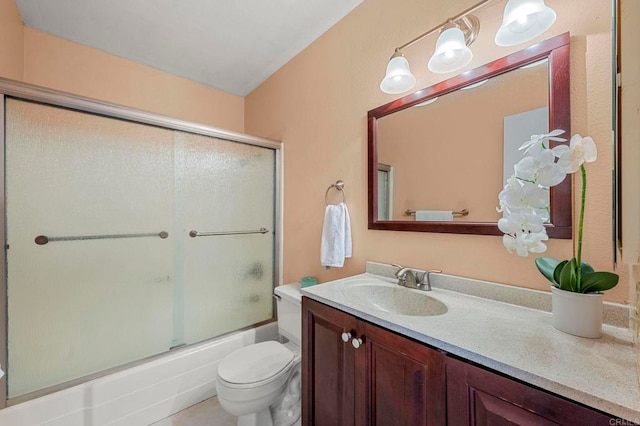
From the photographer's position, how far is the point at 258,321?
6.84 ft

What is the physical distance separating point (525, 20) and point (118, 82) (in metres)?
2.65

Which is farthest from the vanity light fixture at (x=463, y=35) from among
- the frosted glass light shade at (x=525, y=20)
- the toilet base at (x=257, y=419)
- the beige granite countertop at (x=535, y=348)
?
the toilet base at (x=257, y=419)

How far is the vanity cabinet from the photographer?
0.71m

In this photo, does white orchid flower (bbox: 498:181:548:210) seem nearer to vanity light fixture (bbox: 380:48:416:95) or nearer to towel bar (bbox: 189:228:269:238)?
vanity light fixture (bbox: 380:48:416:95)

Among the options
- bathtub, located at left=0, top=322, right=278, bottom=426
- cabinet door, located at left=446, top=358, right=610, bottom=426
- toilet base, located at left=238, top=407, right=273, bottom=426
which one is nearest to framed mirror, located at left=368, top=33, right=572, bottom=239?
cabinet door, located at left=446, top=358, right=610, bottom=426

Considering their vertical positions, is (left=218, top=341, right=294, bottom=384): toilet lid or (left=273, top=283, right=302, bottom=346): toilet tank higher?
(left=273, top=283, right=302, bottom=346): toilet tank

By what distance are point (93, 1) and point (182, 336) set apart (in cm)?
215

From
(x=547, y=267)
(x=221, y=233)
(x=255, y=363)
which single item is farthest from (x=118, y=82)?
(x=547, y=267)

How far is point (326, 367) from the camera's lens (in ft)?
3.34

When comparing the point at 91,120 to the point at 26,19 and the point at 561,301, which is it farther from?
the point at 561,301

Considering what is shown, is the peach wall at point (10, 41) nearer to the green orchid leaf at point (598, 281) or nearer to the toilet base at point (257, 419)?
the toilet base at point (257, 419)

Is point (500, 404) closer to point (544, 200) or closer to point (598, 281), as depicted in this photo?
point (598, 281)

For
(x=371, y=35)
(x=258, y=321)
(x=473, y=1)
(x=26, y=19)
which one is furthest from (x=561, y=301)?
(x=26, y=19)

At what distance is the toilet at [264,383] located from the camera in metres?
1.23
